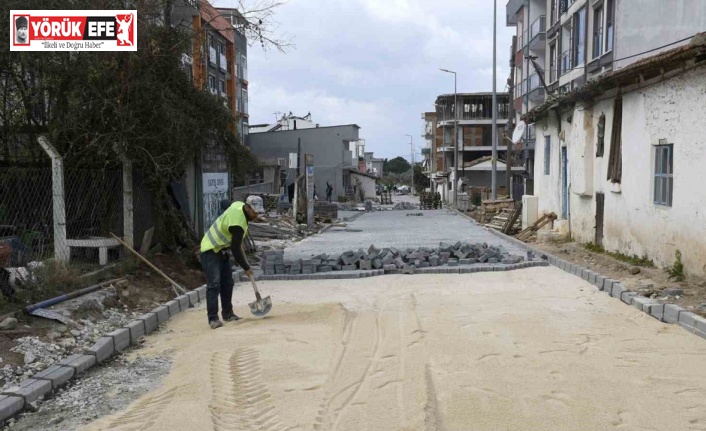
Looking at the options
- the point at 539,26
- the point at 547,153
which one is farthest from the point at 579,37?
the point at 547,153

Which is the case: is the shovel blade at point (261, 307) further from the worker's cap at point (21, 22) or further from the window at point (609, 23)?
the window at point (609, 23)

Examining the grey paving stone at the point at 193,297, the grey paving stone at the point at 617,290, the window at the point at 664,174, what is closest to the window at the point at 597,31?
the window at the point at 664,174

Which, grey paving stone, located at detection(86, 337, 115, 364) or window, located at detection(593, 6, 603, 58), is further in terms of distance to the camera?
window, located at detection(593, 6, 603, 58)

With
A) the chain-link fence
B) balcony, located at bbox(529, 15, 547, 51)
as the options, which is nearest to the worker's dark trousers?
the chain-link fence

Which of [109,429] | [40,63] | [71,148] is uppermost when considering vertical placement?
[40,63]

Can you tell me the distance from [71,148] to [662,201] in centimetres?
936

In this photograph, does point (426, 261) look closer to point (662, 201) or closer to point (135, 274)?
point (662, 201)

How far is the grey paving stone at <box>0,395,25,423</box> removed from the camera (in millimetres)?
4711

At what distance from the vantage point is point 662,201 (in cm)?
1088

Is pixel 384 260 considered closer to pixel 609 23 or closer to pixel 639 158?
pixel 639 158

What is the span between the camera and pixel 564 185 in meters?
17.1

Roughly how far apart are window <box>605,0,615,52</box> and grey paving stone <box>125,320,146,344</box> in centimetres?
2215

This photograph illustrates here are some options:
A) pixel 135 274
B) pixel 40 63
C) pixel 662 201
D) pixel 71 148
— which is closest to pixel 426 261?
pixel 662 201

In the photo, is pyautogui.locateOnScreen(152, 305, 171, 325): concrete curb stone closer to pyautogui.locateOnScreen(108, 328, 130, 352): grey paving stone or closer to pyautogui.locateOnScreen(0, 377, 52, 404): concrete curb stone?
pyautogui.locateOnScreen(108, 328, 130, 352): grey paving stone
